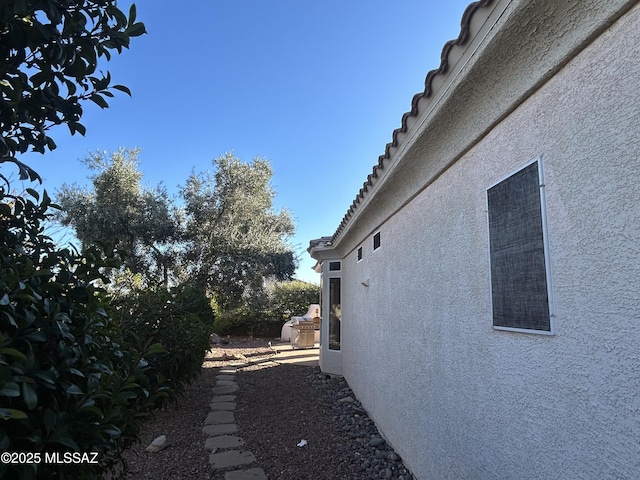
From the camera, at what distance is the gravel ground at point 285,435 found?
14.2ft

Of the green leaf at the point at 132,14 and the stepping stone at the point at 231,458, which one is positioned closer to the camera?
the green leaf at the point at 132,14

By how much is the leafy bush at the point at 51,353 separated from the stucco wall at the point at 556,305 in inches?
83.2

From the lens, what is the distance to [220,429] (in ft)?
18.8

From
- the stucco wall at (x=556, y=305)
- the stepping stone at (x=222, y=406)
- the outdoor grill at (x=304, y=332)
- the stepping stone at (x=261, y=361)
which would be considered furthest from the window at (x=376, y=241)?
the outdoor grill at (x=304, y=332)

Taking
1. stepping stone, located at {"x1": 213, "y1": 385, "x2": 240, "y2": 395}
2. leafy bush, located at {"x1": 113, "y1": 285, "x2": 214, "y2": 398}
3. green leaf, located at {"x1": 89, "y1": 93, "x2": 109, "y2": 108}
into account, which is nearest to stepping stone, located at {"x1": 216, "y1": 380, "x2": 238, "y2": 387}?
stepping stone, located at {"x1": 213, "y1": 385, "x2": 240, "y2": 395}

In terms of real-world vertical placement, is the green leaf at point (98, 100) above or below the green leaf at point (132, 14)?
below

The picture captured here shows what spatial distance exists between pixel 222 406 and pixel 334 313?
409cm

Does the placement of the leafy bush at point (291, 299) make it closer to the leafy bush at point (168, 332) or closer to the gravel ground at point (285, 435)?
the gravel ground at point (285, 435)

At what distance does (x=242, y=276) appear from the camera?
16.7m

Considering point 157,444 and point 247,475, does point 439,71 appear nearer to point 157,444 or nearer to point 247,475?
point 247,475

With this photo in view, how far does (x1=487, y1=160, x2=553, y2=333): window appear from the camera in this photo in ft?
6.79

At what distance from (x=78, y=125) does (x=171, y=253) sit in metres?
15.8

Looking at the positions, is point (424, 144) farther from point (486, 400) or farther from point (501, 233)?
point (486, 400)

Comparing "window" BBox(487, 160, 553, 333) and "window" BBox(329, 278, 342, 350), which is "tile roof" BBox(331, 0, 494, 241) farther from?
"window" BBox(329, 278, 342, 350)
